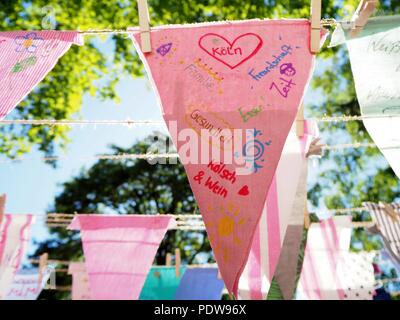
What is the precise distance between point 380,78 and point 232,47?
0.82m

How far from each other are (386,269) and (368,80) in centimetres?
1242

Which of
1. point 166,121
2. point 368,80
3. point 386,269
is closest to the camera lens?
point 166,121

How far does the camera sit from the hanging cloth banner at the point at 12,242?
540cm

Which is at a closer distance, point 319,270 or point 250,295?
point 250,295

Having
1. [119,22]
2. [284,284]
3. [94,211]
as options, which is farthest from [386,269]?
[284,284]

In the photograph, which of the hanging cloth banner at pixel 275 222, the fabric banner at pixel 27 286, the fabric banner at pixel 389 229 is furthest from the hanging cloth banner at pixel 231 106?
the fabric banner at pixel 27 286

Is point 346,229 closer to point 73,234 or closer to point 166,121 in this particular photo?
point 166,121

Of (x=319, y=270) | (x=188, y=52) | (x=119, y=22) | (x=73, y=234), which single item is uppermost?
(x=119, y=22)

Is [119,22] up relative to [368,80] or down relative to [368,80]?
up

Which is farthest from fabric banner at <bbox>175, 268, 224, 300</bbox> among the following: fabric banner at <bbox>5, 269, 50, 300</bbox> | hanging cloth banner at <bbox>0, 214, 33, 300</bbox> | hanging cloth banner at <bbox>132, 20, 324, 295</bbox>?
hanging cloth banner at <bbox>132, 20, 324, 295</bbox>

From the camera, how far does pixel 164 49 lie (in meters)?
2.86

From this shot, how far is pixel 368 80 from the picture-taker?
113 inches

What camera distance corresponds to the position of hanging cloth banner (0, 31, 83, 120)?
9.23 ft

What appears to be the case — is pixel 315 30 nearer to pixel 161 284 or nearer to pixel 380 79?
pixel 380 79
